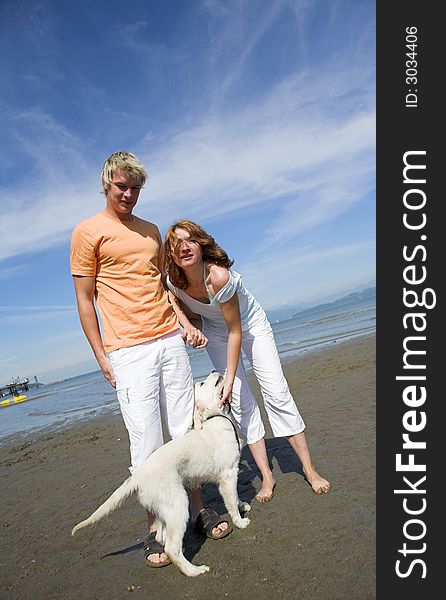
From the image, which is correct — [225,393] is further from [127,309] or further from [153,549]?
[153,549]

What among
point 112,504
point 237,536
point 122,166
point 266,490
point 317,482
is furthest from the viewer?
point 266,490

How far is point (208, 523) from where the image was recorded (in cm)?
366

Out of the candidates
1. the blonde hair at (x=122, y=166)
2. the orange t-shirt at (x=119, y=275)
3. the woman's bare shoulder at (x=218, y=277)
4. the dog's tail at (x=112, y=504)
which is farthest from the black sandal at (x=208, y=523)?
the blonde hair at (x=122, y=166)

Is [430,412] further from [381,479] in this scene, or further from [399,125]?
[399,125]

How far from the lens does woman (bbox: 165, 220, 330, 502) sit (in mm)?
3725

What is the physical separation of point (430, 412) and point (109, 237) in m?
2.76

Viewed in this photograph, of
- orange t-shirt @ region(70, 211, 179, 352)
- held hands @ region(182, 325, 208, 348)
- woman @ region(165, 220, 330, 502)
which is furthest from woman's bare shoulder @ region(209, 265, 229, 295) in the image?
orange t-shirt @ region(70, 211, 179, 352)

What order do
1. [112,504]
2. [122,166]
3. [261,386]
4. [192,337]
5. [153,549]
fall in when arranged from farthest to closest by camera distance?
[261,386] → [192,337] → [153,549] → [122,166] → [112,504]

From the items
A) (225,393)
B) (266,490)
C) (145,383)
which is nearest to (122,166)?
(145,383)

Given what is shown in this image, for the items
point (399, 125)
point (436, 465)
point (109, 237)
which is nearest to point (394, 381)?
point (436, 465)

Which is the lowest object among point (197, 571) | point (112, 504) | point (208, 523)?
point (197, 571)

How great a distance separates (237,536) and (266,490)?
718 millimetres

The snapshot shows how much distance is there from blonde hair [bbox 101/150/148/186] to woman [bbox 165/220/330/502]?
0.59 m

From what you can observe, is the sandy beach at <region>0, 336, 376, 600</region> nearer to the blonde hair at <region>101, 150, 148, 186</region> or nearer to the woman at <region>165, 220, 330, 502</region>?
the woman at <region>165, 220, 330, 502</region>
